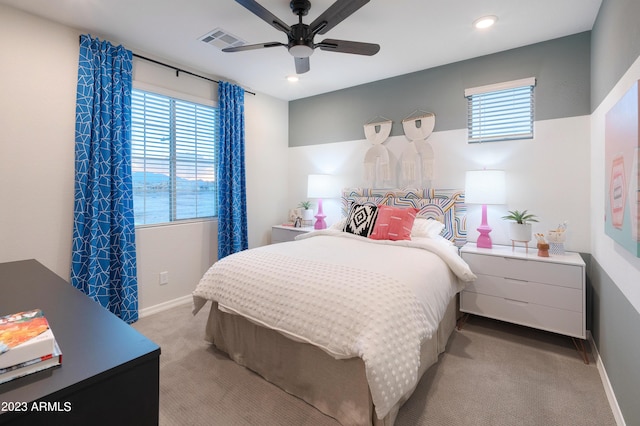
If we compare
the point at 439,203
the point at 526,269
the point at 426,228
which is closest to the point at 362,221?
the point at 426,228

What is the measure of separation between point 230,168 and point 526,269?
3186mm

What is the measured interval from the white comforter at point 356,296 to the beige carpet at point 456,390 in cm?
44

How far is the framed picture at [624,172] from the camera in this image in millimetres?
1305

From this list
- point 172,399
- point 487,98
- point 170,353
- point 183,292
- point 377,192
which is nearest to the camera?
point 172,399

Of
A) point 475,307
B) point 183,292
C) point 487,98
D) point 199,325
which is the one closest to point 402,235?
point 475,307

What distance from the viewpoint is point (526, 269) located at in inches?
98.2

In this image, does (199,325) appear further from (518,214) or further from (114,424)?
(518,214)

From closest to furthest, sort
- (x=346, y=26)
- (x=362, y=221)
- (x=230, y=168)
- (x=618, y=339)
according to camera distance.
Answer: (x=618, y=339) → (x=346, y=26) → (x=362, y=221) → (x=230, y=168)

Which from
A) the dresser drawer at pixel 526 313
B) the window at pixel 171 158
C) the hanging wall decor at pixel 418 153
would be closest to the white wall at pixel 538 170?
the hanging wall decor at pixel 418 153

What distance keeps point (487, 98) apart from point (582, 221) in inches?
56.0

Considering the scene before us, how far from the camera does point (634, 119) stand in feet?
4.33

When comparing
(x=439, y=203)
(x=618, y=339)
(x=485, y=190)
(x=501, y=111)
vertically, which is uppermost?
(x=501, y=111)

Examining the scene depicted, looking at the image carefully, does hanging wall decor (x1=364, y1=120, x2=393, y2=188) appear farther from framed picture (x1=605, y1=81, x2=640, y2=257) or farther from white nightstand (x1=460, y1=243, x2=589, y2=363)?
framed picture (x1=605, y1=81, x2=640, y2=257)

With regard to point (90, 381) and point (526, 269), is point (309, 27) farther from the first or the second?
point (526, 269)
